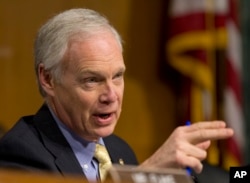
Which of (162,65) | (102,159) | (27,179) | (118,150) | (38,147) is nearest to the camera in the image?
(27,179)

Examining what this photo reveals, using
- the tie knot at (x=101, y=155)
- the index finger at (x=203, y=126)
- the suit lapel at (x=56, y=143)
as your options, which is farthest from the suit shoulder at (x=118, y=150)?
the index finger at (x=203, y=126)

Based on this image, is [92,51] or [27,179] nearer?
[27,179]

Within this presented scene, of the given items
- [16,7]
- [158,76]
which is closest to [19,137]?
[16,7]

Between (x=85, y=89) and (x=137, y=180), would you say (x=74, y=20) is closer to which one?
(x=85, y=89)

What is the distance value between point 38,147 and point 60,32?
0.31m

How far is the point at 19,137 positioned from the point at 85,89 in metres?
0.22

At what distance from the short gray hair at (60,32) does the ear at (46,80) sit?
0.02 m

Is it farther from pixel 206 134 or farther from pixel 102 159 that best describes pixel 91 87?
pixel 206 134

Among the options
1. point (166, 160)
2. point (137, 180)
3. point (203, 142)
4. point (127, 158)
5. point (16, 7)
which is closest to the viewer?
point (137, 180)

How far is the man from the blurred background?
1.61 m

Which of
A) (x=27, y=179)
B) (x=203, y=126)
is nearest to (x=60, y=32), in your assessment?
(x=203, y=126)

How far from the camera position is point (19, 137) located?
6.75 ft

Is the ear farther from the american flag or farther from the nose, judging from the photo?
the american flag

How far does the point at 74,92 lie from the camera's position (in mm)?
2141
